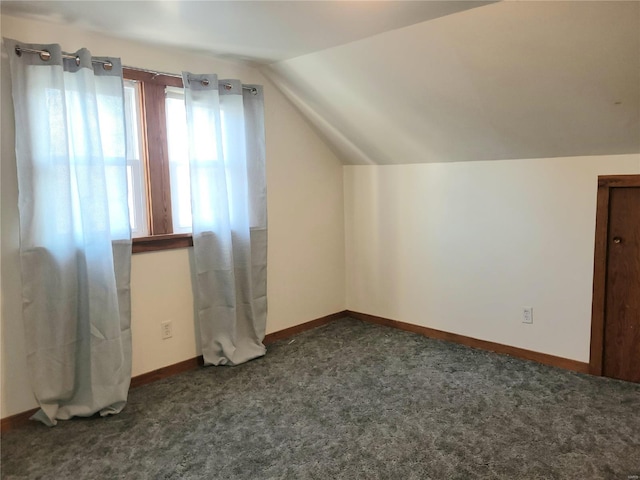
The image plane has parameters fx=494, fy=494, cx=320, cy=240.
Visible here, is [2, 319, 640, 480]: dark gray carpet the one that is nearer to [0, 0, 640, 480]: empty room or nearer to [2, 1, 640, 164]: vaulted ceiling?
[0, 0, 640, 480]: empty room

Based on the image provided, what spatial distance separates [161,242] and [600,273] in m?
2.76

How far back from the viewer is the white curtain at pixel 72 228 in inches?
98.9

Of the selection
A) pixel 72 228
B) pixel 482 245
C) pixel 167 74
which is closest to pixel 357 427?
pixel 482 245

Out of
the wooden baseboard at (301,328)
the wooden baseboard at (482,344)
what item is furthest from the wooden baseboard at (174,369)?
the wooden baseboard at (482,344)

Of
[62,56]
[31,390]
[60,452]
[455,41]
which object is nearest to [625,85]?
[455,41]

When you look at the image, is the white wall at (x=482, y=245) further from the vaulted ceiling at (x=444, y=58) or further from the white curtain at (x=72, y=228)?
the white curtain at (x=72, y=228)

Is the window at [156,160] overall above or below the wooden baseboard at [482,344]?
above

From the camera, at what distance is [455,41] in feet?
8.34

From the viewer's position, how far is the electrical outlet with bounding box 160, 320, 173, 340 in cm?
323

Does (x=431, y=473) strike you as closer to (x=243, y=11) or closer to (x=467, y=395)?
(x=467, y=395)

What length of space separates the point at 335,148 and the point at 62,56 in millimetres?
2202

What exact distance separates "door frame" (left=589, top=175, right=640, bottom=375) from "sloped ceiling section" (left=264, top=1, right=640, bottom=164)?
0.23 m

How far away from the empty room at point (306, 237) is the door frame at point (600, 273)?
0.5 inches

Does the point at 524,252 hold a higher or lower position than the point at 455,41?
lower
